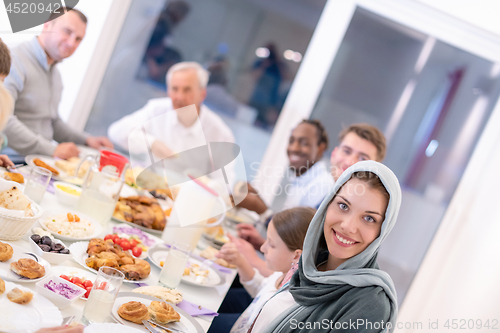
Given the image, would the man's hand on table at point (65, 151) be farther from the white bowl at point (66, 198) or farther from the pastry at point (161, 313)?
the pastry at point (161, 313)

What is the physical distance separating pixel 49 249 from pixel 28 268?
15 centimetres

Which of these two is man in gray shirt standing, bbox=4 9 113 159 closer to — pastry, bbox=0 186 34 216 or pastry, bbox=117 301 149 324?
pastry, bbox=0 186 34 216

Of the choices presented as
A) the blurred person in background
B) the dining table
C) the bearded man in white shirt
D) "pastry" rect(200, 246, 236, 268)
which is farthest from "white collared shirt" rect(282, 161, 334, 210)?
the blurred person in background

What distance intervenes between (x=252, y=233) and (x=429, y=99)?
2055 millimetres

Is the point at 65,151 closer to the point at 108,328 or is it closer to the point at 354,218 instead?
the point at 108,328

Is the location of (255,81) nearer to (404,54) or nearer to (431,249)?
(404,54)

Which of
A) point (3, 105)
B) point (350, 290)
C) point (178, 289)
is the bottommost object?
point (178, 289)

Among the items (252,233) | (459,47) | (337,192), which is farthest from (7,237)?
(459,47)

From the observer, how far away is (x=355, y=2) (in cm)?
316

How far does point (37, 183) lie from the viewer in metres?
1.34

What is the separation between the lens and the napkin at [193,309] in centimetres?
115

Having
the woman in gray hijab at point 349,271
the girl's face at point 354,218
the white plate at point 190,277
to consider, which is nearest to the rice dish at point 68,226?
the white plate at point 190,277

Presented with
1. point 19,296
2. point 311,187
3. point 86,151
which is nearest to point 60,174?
point 86,151

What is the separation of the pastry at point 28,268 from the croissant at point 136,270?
27 centimetres
